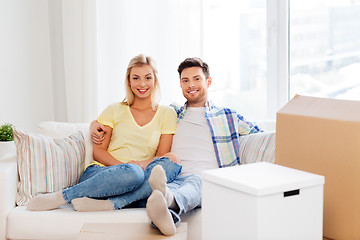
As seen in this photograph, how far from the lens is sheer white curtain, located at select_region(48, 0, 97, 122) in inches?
134

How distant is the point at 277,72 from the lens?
11.4 feet

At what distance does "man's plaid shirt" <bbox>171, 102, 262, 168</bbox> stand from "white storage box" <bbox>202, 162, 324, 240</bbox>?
1177 mm

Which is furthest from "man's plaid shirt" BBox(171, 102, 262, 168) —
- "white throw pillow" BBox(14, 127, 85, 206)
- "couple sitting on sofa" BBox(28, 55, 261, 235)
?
"white throw pillow" BBox(14, 127, 85, 206)

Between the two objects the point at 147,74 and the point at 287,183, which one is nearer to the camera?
the point at 287,183

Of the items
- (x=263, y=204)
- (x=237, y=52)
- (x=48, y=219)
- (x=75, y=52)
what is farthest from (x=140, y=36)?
(x=263, y=204)

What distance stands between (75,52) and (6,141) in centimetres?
113

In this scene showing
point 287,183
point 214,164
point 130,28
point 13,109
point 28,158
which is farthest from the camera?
point 130,28

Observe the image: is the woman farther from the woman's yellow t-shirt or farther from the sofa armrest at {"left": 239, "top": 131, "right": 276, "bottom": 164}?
the sofa armrest at {"left": 239, "top": 131, "right": 276, "bottom": 164}

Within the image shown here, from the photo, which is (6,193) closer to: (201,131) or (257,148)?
(201,131)

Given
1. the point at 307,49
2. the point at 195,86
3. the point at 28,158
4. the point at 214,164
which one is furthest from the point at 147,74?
the point at 307,49

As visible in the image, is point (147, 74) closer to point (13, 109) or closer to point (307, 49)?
point (13, 109)

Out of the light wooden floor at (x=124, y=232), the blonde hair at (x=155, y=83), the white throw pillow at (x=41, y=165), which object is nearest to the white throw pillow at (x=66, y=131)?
the white throw pillow at (x=41, y=165)

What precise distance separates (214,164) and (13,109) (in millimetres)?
1436

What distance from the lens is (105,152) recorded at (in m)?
2.52
